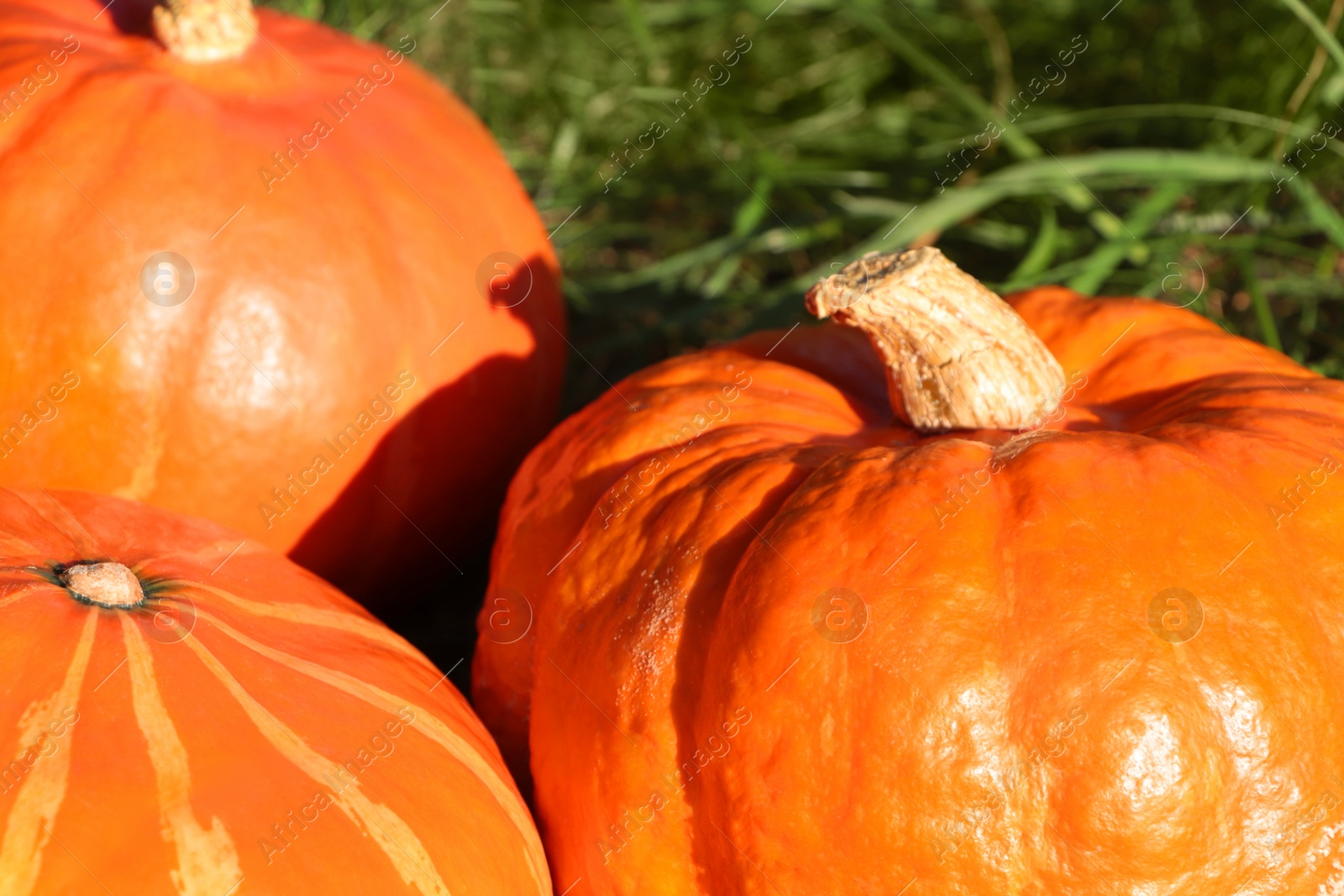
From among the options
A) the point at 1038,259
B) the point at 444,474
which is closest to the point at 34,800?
the point at 444,474

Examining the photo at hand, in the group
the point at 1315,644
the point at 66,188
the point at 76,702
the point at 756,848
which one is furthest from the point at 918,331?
the point at 66,188

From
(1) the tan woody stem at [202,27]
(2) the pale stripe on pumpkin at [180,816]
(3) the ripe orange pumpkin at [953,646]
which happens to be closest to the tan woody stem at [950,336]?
(3) the ripe orange pumpkin at [953,646]

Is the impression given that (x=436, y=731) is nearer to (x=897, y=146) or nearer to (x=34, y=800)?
(x=34, y=800)

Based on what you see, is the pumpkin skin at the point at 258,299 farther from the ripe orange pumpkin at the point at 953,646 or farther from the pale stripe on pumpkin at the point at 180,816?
the pale stripe on pumpkin at the point at 180,816

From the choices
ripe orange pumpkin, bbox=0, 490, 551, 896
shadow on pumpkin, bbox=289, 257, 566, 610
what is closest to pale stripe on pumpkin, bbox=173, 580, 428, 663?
ripe orange pumpkin, bbox=0, 490, 551, 896

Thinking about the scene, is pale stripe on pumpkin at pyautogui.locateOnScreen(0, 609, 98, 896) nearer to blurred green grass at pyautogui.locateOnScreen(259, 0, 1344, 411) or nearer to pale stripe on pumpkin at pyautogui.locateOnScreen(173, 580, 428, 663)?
pale stripe on pumpkin at pyautogui.locateOnScreen(173, 580, 428, 663)

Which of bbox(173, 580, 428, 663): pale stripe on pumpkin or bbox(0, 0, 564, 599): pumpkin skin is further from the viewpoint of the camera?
bbox(0, 0, 564, 599): pumpkin skin
